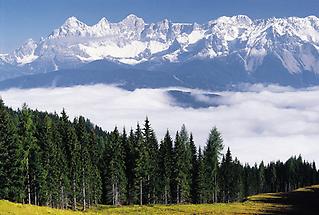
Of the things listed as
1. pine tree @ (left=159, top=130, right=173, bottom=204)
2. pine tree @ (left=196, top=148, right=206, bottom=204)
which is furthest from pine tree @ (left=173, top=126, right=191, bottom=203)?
pine tree @ (left=196, top=148, right=206, bottom=204)

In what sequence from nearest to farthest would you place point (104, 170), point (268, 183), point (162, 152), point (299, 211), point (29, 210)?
1. point (29, 210)
2. point (299, 211)
3. point (162, 152)
4. point (104, 170)
5. point (268, 183)

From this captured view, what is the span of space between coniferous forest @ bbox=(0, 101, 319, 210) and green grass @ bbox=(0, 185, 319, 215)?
9.91 metres

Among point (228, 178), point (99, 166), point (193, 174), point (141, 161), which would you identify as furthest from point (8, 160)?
point (228, 178)

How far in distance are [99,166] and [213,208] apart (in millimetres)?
53673

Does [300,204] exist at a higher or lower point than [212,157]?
lower

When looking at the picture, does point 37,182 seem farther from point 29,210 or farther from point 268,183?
point 268,183

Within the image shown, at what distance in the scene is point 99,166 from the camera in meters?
128

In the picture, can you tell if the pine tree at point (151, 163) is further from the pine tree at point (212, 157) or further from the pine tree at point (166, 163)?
the pine tree at point (212, 157)

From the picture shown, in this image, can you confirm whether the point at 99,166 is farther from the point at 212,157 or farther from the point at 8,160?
the point at 8,160

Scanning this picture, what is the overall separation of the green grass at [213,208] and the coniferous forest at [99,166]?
32.5 feet

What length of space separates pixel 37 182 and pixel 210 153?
51.6 m

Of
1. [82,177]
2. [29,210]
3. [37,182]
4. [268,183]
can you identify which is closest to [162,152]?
[82,177]

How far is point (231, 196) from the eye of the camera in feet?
474

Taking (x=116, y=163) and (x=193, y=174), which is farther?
(x=193, y=174)
